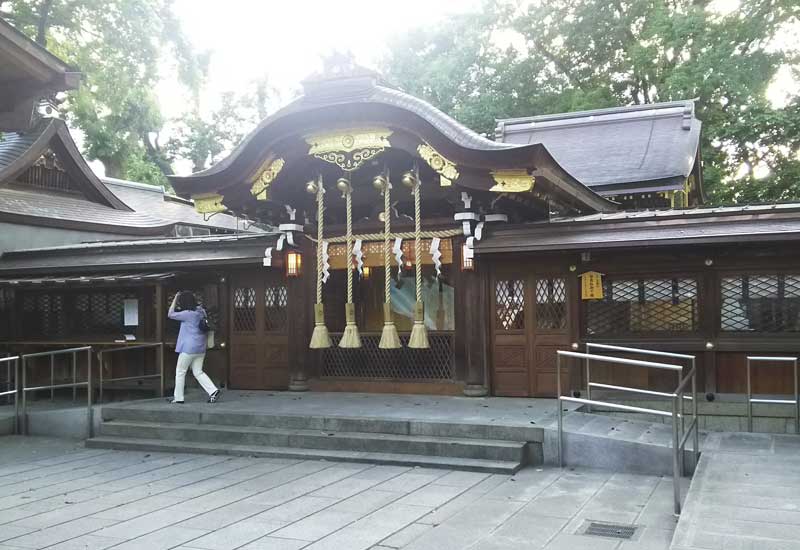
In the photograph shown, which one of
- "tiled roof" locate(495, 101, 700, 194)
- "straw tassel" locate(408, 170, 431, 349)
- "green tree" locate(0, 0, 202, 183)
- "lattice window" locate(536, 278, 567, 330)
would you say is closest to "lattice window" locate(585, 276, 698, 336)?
"lattice window" locate(536, 278, 567, 330)

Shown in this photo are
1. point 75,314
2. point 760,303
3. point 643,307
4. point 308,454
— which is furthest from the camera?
point 75,314

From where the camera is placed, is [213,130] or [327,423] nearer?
[327,423]

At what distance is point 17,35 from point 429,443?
5.59 m

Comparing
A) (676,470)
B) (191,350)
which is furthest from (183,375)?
(676,470)

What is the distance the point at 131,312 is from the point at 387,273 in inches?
207

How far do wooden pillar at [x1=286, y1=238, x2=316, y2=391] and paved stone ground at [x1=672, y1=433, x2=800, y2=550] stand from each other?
6373 mm

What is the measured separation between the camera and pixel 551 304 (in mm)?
10297

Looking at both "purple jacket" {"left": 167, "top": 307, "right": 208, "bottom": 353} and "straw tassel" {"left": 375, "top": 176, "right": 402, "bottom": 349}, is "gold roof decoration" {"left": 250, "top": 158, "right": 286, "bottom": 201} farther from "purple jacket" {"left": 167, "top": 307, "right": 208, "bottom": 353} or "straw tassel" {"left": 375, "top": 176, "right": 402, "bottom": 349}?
"purple jacket" {"left": 167, "top": 307, "right": 208, "bottom": 353}

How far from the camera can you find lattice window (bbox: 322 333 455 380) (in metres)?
11.0

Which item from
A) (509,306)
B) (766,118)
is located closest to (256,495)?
(509,306)

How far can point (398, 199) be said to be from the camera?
440 inches

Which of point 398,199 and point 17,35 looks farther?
point 398,199

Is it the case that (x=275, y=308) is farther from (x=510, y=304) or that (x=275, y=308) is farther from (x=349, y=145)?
(x=510, y=304)

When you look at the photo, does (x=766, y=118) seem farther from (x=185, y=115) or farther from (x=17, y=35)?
(x=185, y=115)
